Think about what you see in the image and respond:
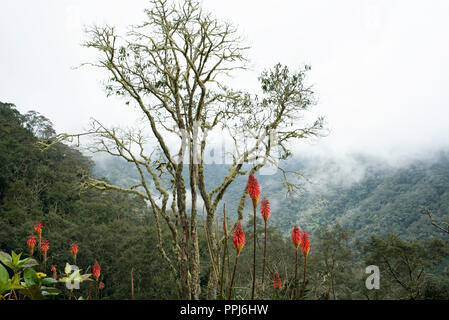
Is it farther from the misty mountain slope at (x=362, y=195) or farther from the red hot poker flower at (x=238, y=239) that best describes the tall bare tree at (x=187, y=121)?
the misty mountain slope at (x=362, y=195)

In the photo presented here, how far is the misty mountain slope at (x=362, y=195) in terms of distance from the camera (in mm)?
20891

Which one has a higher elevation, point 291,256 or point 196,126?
point 196,126

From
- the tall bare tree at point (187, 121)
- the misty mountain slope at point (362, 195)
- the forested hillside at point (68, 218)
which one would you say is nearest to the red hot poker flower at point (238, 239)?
the tall bare tree at point (187, 121)

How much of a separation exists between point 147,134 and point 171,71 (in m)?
1.62

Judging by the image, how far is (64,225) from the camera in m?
16.8

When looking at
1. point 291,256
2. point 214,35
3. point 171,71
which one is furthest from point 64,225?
point 214,35

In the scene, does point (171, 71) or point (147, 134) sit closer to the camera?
point (171, 71)

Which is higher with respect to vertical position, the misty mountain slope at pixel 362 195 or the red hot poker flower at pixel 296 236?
the misty mountain slope at pixel 362 195

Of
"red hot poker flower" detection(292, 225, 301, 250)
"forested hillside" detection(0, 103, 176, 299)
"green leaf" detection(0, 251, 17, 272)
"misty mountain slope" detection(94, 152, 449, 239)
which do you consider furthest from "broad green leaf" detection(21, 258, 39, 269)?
"misty mountain slope" detection(94, 152, 449, 239)

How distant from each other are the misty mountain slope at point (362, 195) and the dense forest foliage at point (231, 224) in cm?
11

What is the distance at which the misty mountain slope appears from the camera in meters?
20.9

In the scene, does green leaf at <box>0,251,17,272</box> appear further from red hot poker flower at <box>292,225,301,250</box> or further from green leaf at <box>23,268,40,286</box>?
red hot poker flower at <box>292,225,301,250</box>
